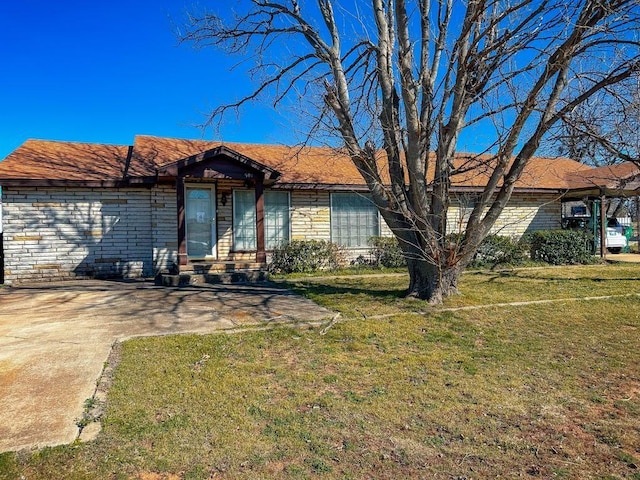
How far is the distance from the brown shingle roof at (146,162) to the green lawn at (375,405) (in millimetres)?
5231

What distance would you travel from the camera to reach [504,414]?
11.4 ft

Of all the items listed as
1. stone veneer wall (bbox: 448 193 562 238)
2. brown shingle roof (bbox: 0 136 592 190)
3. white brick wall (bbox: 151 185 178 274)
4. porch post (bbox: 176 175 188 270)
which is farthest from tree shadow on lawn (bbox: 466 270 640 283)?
white brick wall (bbox: 151 185 178 274)

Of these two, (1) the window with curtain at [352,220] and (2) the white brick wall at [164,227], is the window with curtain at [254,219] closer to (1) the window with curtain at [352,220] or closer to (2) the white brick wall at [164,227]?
(1) the window with curtain at [352,220]

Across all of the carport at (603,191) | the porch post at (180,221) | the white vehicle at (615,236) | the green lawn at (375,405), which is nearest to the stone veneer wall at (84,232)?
the porch post at (180,221)

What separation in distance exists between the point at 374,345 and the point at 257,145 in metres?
11.8

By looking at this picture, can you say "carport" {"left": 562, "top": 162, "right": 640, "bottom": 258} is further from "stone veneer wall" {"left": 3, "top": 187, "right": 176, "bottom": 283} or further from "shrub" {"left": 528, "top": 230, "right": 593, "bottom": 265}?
"stone veneer wall" {"left": 3, "top": 187, "right": 176, "bottom": 283}

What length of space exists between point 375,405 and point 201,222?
9278 mm

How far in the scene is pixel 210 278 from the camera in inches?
400

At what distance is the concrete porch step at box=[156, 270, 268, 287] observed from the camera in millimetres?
9828

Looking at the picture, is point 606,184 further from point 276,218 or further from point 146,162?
point 146,162

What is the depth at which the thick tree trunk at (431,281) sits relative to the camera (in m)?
7.45

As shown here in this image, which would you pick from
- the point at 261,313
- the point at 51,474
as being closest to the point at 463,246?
the point at 261,313

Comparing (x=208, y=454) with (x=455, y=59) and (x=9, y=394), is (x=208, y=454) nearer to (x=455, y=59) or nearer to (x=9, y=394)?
(x=9, y=394)

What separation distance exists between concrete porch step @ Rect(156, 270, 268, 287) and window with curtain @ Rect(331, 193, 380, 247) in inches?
135
